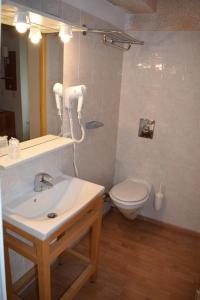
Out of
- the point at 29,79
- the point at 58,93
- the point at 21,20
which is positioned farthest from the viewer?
the point at 58,93

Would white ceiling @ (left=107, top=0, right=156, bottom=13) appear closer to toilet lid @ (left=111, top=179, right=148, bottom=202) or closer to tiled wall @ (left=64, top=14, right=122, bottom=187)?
tiled wall @ (left=64, top=14, right=122, bottom=187)

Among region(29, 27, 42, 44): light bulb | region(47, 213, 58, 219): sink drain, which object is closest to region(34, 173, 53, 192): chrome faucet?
region(47, 213, 58, 219): sink drain

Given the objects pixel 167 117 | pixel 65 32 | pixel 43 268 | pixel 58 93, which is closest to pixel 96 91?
pixel 58 93

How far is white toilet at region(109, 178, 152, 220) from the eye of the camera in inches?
89.7

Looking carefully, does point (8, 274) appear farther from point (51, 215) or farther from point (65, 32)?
point (65, 32)

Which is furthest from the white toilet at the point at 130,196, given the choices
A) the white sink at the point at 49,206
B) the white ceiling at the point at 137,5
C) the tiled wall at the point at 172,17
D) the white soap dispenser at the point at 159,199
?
the white ceiling at the point at 137,5

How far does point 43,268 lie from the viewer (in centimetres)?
127

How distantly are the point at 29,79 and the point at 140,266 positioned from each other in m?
1.78

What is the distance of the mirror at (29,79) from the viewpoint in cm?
138

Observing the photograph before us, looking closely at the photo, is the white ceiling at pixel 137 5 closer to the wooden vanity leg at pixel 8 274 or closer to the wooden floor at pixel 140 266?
the wooden vanity leg at pixel 8 274

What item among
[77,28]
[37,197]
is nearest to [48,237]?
[37,197]

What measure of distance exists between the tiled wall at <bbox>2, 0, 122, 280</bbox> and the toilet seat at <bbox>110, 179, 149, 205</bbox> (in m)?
0.24

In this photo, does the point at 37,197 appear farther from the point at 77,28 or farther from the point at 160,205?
the point at 160,205

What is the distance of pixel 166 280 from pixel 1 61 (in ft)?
6.65
